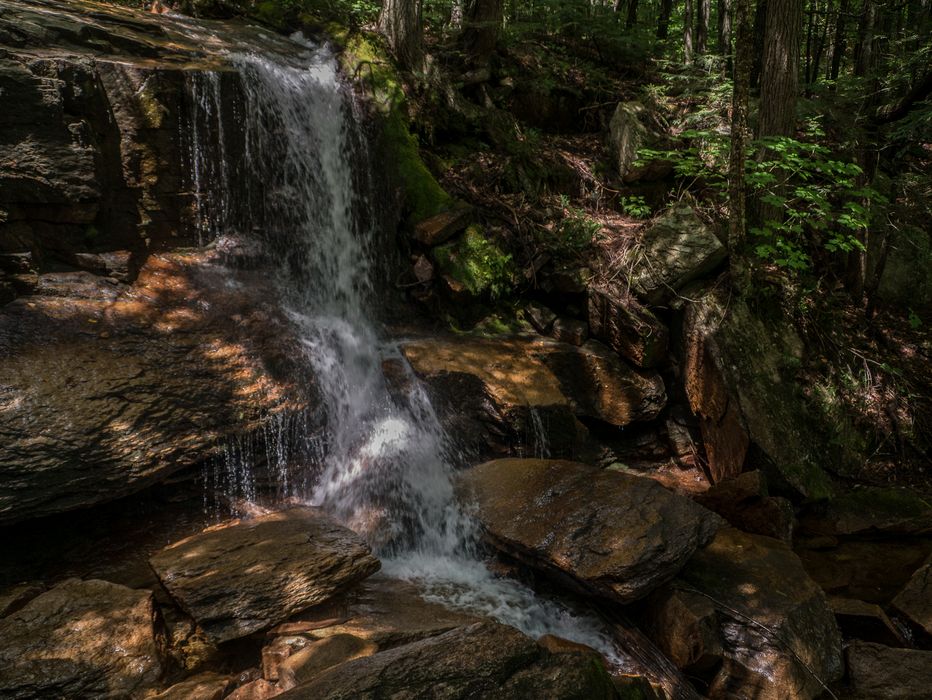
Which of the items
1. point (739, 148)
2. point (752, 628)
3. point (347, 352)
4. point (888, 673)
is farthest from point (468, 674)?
point (739, 148)

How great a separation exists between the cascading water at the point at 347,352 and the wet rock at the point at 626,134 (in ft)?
14.0

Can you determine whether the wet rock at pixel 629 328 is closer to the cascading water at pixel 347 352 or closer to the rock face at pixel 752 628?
the cascading water at pixel 347 352

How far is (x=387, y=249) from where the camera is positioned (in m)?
8.01

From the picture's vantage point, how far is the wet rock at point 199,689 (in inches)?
131

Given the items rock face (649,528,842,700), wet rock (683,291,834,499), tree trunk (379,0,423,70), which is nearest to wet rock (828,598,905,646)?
rock face (649,528,842,700)

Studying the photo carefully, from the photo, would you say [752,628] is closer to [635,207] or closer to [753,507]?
[753,507]

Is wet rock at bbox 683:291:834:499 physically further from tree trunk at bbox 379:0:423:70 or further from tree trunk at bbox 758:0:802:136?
tree trunk at bbox 379:0:423:70

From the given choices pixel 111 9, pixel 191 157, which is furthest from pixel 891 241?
pixel 111 9

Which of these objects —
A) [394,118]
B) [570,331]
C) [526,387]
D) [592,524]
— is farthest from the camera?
[394,118]

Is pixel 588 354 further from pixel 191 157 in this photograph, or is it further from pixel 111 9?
pixel 111 9

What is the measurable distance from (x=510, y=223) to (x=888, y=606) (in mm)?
6274

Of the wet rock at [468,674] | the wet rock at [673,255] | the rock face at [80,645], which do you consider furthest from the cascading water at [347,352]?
the wet rock at [673,255]

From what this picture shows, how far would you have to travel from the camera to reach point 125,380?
4762 mm

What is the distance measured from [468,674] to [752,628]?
3.08 m
